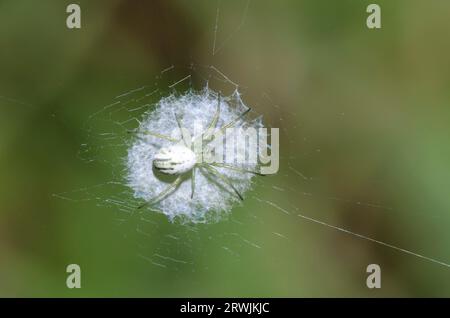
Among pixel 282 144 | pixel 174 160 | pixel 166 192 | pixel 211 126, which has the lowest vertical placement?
pixel 166 192

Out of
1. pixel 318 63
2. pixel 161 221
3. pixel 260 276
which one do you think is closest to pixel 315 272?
pixel 260 276

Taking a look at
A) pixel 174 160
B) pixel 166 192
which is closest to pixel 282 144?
pixel 174 160

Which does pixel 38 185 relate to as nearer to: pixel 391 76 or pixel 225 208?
pixel 225 208

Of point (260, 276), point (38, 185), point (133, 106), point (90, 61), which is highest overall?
point (90, 61)

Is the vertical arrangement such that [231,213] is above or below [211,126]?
below

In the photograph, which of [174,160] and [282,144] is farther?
[282,144]

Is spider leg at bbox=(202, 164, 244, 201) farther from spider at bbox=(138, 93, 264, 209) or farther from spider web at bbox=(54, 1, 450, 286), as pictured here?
spider web at bbox=(54, 1, 450, 286)

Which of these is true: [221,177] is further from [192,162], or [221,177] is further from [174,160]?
[174,160]
